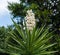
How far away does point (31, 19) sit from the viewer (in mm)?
10641

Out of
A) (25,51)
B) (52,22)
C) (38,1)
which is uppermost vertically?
(38,1)

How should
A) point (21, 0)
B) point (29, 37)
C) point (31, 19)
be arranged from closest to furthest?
point (31, 19)
point (29, 37)
point (21, 0)

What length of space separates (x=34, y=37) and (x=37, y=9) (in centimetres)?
1770

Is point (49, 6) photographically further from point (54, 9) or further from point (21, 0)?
point (21, 0)

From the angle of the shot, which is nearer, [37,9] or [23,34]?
[23,34]

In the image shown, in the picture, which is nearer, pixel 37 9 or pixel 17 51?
pixel 17 51

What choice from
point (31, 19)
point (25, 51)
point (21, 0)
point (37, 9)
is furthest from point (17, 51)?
point (21, 0)

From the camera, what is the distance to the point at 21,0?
3219 cm

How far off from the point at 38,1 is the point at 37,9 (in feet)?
4.40

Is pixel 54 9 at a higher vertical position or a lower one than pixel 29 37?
higher

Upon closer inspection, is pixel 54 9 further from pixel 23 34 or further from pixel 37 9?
pixel 23 34

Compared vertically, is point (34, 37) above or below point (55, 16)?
below

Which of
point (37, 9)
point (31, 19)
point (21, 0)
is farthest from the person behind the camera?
point (21, 0)

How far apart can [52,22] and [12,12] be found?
5.49 meters
